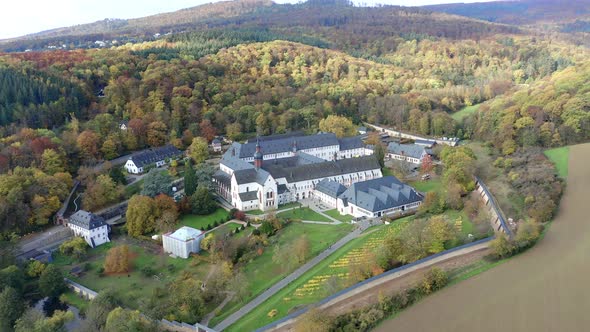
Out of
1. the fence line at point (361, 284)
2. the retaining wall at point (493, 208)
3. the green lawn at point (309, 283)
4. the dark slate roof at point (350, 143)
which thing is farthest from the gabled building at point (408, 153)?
the fence line at point (361, 284)

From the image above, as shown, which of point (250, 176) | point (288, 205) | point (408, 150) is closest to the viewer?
point (250, 176)

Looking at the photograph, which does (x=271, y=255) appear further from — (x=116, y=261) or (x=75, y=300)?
(x=75, y=300)

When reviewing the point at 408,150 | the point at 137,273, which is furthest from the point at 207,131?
the point at 137,273

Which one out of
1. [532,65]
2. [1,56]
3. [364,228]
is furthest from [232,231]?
[532,65]

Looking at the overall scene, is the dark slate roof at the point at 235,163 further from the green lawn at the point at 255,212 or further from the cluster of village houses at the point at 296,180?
the green lawn at the point at 255,212

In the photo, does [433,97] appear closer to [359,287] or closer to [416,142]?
[416,142]
